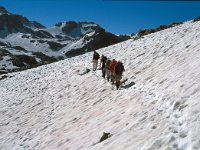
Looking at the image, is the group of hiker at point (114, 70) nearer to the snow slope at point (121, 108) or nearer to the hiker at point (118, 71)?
the hiker at point (118, 71)

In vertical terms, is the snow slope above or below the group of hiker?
below

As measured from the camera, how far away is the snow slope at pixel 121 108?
468 inches

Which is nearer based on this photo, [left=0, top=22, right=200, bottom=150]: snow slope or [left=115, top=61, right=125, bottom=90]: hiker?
[left=0, top=22, right=200, bottom=150]: snow slope

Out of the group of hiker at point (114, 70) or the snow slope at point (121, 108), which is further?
the group of hiker at point (114, 70)

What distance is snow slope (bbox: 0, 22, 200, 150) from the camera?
1188cm

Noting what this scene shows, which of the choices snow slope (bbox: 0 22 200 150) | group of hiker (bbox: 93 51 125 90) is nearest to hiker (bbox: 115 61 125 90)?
group of hiker (bbox: 93 51 125 90)

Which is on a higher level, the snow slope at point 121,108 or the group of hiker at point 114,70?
the group of hiker at point 114,70

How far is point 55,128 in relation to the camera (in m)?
18.9

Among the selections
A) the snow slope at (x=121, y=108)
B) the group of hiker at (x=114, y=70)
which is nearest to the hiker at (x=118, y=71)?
the group of hiker at (x=114, y=70)

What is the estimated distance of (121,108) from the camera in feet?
56.3

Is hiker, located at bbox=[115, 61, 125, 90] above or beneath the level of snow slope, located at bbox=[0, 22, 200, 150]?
above

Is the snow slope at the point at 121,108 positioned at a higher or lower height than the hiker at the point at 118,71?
lower

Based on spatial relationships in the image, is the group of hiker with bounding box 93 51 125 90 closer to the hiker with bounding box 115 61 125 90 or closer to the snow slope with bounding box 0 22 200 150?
the hiker with bounding box 115 61 125 90

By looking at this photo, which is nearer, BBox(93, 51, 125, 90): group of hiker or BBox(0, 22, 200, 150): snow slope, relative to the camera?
BBox(0, 22, 200, 150): snow slope
